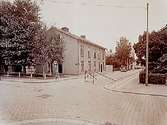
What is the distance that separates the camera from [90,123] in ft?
11.2

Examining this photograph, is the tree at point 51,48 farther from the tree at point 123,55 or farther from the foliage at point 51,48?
the tree at point 123,55

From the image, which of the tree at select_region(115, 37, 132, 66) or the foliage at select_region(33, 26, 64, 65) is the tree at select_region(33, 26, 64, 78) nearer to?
the foliage at select_region(33, 26, 64, 65)

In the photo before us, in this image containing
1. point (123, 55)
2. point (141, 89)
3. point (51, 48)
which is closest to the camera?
point (123, 55)

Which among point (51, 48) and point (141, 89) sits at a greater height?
point (51, 48)

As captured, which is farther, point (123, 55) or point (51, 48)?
point (51, 48)

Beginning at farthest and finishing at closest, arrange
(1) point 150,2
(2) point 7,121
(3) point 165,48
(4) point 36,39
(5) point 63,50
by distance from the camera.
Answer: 1. (5) point 63,50
2. (4) point 36,39
3. (3) point 165,48
4. (2) point 7,121
5. (1) point 150,2

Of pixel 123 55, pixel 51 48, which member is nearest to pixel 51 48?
pixel 51 48

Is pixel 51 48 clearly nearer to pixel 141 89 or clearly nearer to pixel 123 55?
pixel 141 89

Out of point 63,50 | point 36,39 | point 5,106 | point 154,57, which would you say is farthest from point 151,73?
point 63,50

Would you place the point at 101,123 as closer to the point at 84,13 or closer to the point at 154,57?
the point at 84,13

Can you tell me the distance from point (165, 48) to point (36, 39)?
4.82m

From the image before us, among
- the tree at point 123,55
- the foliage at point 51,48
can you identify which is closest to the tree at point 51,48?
the foliage at point 51,48

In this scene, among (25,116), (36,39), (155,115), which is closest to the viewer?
(25,116)

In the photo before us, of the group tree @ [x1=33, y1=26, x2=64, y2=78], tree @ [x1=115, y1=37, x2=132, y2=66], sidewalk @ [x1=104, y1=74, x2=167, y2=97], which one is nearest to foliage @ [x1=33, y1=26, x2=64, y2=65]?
tree @ [x1=33, y1=26, x2=64, y2=78]
